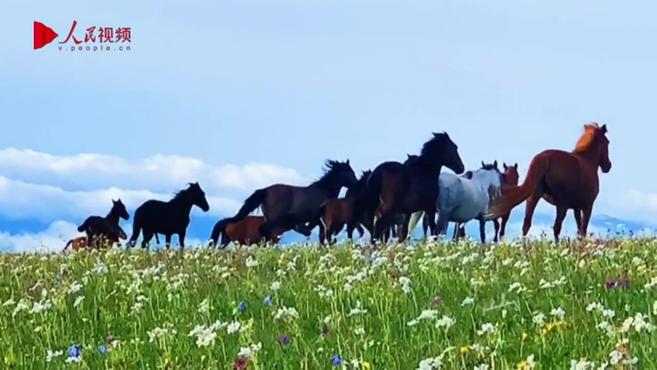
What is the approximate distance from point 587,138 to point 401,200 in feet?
17.7

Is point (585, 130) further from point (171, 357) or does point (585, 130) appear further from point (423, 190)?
point (171, 357)

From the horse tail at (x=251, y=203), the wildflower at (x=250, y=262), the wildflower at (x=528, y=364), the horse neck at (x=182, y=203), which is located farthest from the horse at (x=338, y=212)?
the wildflower at (x=528, y=364)

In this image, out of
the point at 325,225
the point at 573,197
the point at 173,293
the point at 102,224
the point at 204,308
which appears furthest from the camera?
the point at 102,224

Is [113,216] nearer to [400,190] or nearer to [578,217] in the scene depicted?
[400,190]

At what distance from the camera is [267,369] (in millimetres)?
7773

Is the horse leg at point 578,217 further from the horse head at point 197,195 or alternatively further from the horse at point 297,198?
the horse head at point 197,195

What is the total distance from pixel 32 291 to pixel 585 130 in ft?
55.6

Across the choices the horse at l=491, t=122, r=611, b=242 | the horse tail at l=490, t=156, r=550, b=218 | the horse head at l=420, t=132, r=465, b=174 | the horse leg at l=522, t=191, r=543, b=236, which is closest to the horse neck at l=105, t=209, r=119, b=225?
the horse head at l=420, t=132, r=465, b=174

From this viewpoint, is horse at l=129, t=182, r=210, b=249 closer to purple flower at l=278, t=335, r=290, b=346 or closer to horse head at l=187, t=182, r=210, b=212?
horse head at l=187, t=182, r=210, b=212

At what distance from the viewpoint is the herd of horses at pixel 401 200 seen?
25.2 meters

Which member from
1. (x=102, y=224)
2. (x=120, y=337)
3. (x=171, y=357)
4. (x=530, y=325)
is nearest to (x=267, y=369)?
(x=171, y=357)

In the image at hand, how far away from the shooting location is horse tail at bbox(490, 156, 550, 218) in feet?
81.6

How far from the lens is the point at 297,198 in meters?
31.6

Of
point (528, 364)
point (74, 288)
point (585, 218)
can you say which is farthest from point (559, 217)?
point (528, 364)
